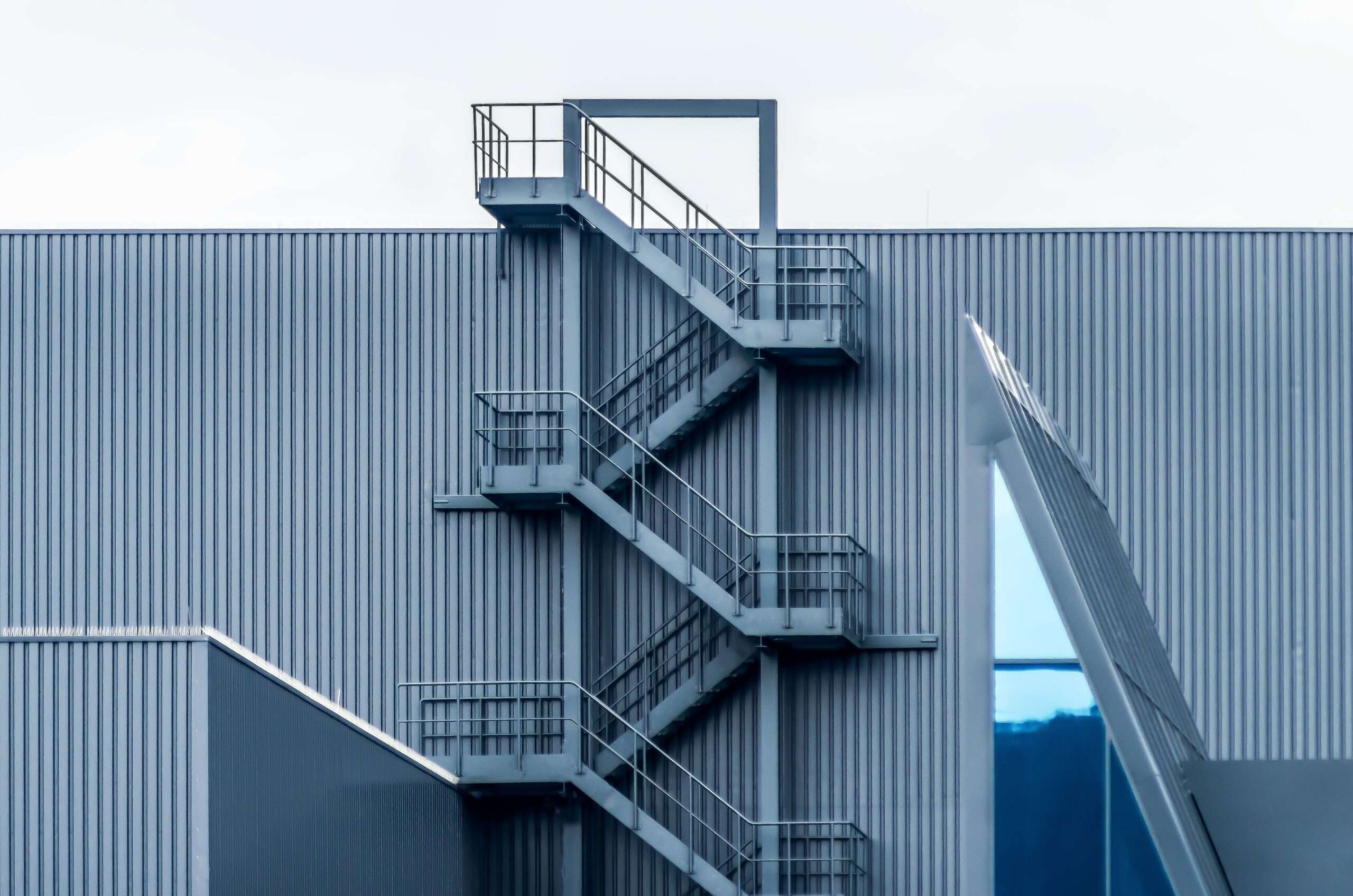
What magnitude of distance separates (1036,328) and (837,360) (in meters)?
3.39

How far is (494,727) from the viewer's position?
29.9 meters

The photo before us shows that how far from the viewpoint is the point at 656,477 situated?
30406 millimetres

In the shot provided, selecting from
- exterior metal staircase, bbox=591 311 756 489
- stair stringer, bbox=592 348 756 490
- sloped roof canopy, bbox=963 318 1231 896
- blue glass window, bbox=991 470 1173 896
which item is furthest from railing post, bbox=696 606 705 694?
blue glass window, bbox=991 470 1173 896

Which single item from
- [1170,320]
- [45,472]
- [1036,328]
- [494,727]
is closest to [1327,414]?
[1170,320]

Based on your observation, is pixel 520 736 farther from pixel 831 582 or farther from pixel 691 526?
pixel 831 582

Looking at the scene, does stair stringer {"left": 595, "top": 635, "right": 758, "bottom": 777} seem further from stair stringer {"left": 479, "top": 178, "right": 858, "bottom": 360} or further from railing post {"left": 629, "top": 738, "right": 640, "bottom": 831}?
stair stringer {"left": 479, "top": 178, "right": 858, "bottom": 360}

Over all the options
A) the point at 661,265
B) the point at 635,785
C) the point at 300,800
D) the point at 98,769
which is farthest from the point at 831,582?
the point at 98,769

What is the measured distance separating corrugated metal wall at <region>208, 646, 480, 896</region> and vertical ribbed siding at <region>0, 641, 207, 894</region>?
30cm

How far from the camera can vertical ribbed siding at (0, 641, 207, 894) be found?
1477 centimetres

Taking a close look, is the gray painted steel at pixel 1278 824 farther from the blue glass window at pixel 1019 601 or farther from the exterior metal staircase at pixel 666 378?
the exterior metal staircase at pixel 666 378

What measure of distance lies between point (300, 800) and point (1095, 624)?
787 cm

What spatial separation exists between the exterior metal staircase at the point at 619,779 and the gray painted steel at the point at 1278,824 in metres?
9.45

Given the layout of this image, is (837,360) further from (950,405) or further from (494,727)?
(494,727)

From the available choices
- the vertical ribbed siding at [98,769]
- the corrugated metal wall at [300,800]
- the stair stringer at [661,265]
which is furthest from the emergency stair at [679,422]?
the vertical ribbed siding at [98,769]
